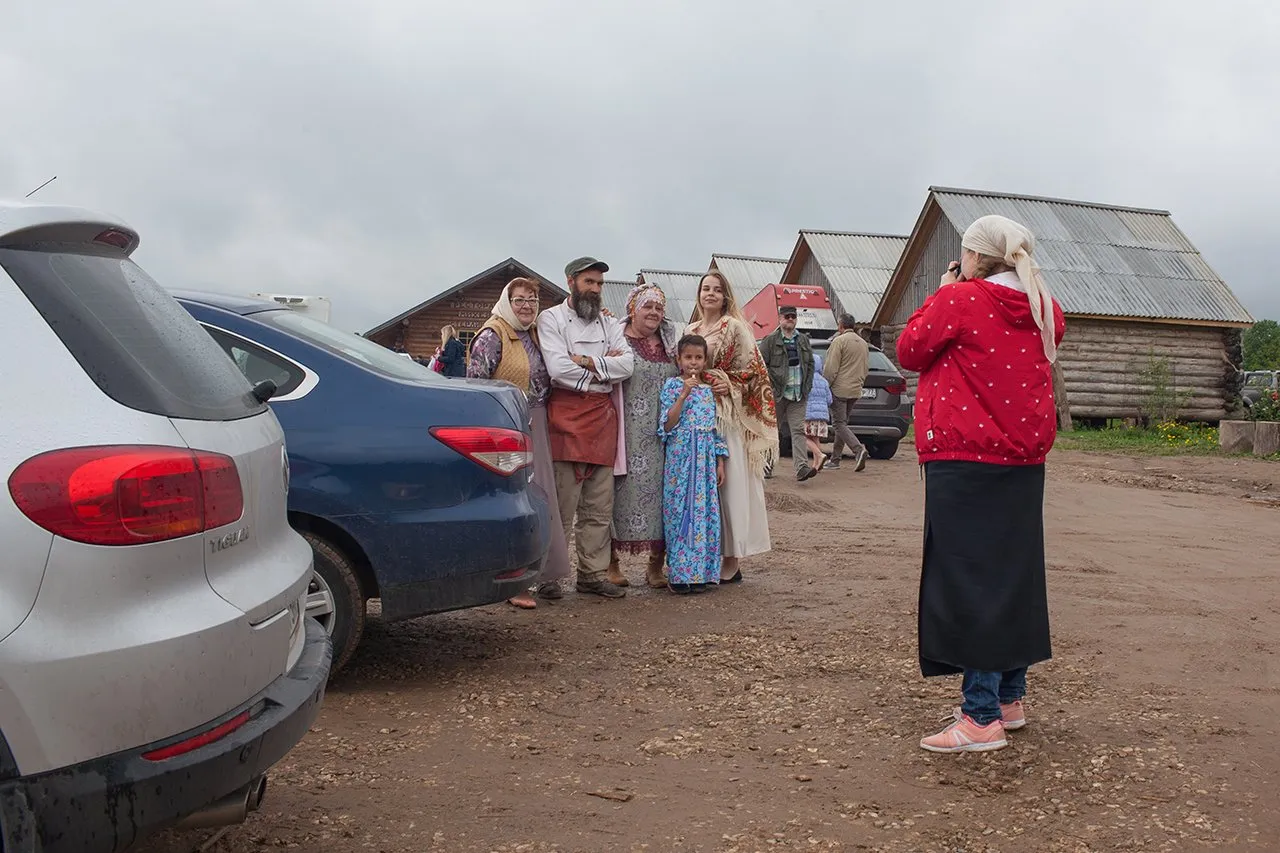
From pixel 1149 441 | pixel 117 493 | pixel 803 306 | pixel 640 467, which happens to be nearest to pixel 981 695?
pixel 117 493

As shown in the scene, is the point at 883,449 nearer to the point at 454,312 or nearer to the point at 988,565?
the point at 988,565

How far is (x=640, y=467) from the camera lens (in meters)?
7.26

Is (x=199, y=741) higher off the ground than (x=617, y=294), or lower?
lower

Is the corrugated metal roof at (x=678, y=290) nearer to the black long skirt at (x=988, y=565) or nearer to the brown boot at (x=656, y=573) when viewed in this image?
the brown boot at (x=656, y=573)

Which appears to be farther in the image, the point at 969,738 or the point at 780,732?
the point at 780,732

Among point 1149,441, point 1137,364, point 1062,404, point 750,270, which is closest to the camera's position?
point 1149,441

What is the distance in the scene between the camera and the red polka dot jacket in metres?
4.00

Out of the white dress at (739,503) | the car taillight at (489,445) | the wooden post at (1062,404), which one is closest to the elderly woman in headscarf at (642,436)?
the white dress at (739,503)

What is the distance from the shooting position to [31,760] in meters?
2.12

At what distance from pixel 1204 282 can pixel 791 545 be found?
75.0 ft

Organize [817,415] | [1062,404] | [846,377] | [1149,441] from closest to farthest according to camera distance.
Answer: [817,415] < [846,377] < [1149,441] < [1062,404]

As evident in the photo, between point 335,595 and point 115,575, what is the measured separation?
2.48 meters

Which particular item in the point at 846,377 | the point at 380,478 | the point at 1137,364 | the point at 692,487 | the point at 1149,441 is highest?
the point at 1137,364

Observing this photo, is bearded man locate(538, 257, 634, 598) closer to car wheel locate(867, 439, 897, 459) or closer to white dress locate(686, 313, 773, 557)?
white dress locate(686, 313, 773, 557)
